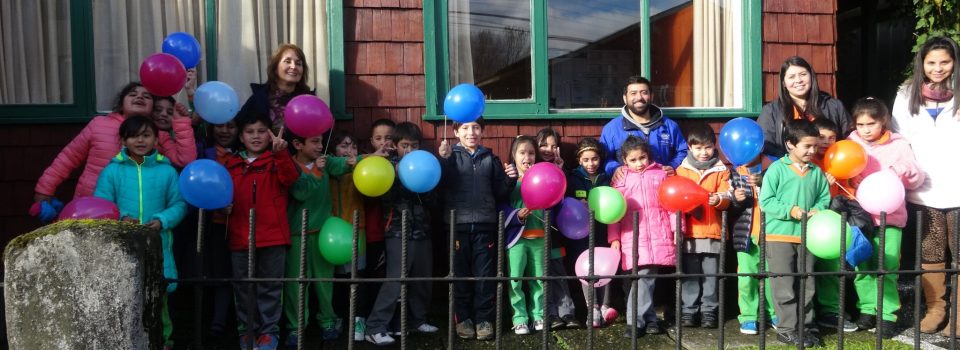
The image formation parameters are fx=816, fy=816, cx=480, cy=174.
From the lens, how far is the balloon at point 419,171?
4.69m

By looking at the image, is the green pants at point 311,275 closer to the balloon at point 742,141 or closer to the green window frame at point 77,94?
the green window frame at point 77,94

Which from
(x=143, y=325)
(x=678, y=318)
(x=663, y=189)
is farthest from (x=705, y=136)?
(x=143, y=325)

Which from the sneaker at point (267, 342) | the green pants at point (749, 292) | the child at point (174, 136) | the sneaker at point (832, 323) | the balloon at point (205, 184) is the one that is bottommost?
the sneaker at point (832, 323)

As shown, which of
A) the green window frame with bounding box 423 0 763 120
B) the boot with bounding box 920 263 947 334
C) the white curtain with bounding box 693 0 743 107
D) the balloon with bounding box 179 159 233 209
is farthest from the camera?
the white curtain with bounding box 693 0 743 107

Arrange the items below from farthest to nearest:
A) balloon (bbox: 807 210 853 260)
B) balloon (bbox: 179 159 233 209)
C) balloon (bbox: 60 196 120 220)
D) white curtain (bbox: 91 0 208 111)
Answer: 1. white curtain (bbox: 91 0 208 111)
2. balloon (bbox: 807 210 853 260)
3. balloon (bbox: 179 159 233 209)
4. balloon (bbox: 60 196 120 220)

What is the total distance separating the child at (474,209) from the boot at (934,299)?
2.74 m

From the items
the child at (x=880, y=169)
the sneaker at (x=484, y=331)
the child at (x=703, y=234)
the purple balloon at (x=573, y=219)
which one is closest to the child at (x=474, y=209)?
the sneaker at (x=484, y=331)

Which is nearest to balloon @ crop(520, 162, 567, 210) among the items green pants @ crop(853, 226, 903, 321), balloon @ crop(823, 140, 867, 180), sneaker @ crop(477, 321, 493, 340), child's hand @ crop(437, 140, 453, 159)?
child's hand @ crop(437, 140, 453, 159)

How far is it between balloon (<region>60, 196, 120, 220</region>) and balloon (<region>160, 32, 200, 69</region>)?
4.25ft

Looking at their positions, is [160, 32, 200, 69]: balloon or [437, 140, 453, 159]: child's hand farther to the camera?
[160, 32, 200, 69]: balloon

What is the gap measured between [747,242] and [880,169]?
97cm

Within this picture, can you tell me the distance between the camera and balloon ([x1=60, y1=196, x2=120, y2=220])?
155 inches

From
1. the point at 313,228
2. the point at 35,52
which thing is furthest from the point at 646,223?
the point at 35,52

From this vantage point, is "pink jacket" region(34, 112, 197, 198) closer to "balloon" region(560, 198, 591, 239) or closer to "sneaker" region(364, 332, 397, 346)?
"sneaker" region(364, 332, 397, 346)
